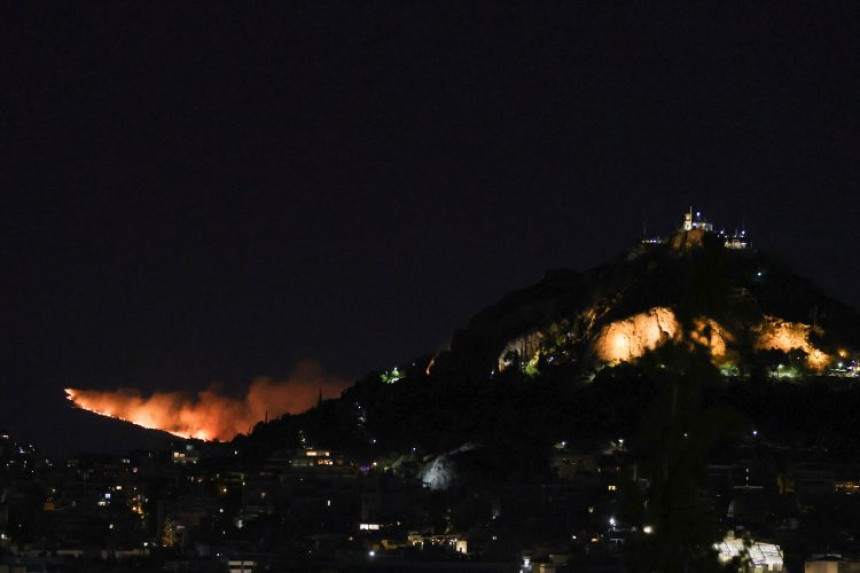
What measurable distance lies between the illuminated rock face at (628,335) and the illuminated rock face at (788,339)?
525cm

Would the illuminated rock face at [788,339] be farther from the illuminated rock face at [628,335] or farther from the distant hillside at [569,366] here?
the illuminated rock face at [628,335]

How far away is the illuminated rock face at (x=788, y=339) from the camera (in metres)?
92.4

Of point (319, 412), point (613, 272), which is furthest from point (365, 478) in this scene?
point (613, 272)

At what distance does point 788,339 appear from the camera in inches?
3696

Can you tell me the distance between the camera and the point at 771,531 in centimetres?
5869

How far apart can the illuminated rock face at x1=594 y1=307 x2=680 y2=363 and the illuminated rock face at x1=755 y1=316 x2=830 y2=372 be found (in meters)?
5.25

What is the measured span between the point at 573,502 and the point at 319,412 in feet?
102

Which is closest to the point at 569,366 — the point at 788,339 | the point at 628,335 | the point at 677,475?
the point at 628,335

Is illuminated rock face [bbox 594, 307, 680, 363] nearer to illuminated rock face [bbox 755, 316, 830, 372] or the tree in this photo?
illuminated rock face [bbox 755, 316, 830, 372]

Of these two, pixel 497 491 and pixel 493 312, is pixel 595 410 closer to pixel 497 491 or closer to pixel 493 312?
pixel 497 491

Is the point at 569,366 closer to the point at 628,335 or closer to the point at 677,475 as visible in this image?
the point at 628,335

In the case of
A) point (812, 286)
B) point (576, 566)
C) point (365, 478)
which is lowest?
point (576, 566)

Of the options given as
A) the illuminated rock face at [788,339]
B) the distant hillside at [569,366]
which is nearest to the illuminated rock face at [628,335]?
the distant hillside at [569,366]

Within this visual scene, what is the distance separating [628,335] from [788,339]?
332 inches
